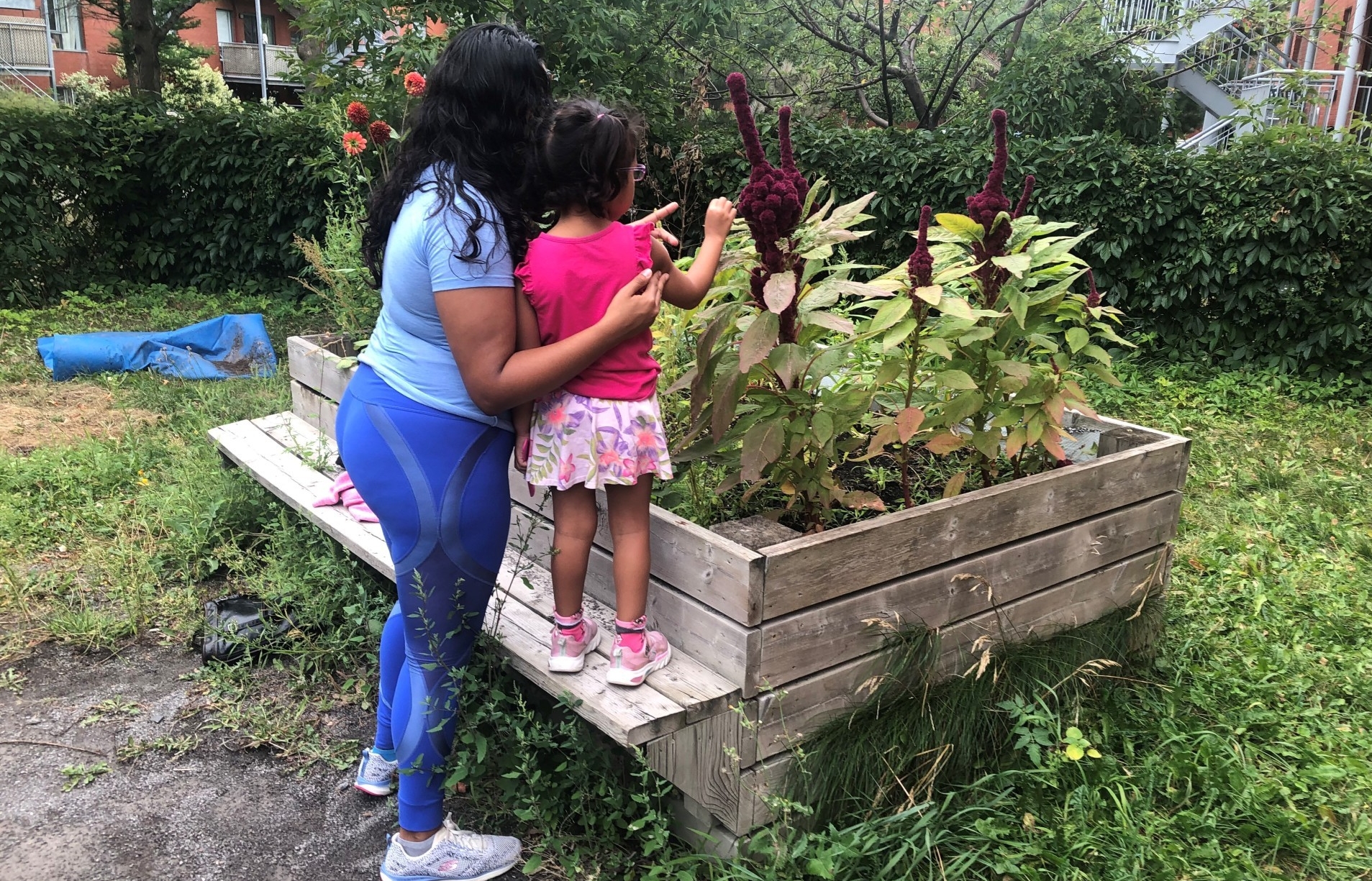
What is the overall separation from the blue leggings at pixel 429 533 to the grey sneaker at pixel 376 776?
39 centimetres

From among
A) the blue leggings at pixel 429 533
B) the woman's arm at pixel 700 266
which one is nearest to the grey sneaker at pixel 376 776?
the blue leggings at pixel 429 533

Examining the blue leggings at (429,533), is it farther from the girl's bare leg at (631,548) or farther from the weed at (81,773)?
the weed at (81,773)

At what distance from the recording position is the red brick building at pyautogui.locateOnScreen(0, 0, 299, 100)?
2809cm

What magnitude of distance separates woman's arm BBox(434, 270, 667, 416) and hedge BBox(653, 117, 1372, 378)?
12.9 ft

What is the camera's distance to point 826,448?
2.37m

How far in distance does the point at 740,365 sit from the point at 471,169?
0.72 m

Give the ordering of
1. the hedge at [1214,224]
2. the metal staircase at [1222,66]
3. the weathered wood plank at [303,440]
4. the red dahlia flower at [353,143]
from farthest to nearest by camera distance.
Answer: the metal staircase at [1222,66] < the hedge at [1214,224] < the red dahlia flower at [353,143] < the weathered wood plank at [303,440]

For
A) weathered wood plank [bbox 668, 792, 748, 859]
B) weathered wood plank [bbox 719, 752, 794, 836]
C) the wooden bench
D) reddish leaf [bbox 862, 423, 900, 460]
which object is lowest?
weathered wood plank [bbox 668, 792, 748, 859]

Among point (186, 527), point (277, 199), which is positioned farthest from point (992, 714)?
point (277, 199)

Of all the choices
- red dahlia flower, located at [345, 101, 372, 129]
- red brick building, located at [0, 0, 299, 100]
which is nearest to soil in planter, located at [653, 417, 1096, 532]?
red dahlia flower, located at [345, 101, 372, 129]

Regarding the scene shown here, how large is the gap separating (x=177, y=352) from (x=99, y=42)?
30.9 m

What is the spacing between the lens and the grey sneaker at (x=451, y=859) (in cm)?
216

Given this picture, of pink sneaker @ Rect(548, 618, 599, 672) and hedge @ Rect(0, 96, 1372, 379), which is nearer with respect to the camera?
pink sneaker @ Rect(548, 618, 599, 672)

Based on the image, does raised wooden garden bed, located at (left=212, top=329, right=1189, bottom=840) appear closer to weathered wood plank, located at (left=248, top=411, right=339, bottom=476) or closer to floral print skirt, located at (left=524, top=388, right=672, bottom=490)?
floral print skirt, located at (left=524, top=388, right=672, bottom=490)
